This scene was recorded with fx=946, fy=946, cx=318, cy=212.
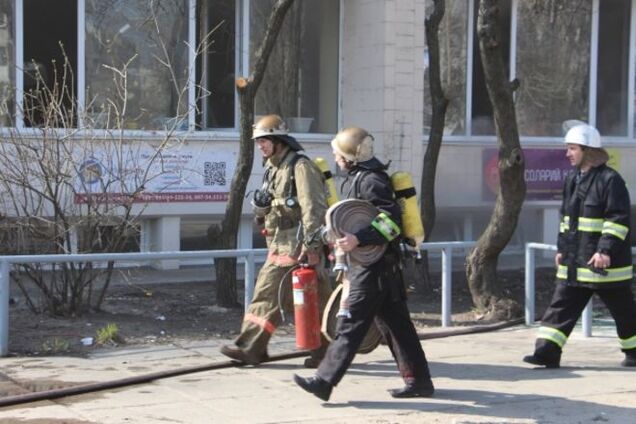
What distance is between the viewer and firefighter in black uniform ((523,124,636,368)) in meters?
6.80

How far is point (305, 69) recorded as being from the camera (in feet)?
44.8

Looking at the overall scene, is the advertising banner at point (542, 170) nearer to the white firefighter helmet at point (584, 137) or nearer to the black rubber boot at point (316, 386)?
the white firefighter helmet at point (584, 137)

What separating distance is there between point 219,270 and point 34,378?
3.02 meters

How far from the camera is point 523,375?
6.88 meters

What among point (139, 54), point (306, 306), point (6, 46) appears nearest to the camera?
point (306, 306)

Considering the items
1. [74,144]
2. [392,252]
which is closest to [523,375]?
[392,252]

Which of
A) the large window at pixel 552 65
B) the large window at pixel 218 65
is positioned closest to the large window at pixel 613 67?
the large window at pixel 552 65

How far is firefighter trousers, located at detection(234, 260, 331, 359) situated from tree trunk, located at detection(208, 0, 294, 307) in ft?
7.75

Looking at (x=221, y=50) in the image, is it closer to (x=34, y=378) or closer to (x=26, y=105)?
(x=26, y=105)

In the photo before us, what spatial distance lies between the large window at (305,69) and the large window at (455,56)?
1951 millimetres

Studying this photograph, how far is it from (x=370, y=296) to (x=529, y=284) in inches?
130

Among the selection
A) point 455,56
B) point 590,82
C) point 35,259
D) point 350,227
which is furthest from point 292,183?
point 590,82

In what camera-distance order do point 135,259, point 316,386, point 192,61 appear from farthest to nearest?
point 192,61 < point 135,259 < point 316,386

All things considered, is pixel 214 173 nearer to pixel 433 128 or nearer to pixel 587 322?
pixel 433 128
